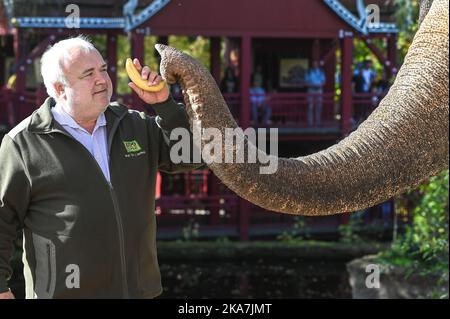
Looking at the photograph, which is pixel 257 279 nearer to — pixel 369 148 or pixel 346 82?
pixel 346 82

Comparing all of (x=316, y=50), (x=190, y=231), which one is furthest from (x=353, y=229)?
(x=316, y=50)

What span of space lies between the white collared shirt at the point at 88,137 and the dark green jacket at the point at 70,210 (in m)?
0.03

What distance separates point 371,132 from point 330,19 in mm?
16244

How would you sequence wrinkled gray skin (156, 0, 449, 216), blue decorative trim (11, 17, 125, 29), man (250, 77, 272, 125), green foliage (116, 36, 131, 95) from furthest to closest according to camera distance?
green foliage (116, 36, 131, 95)
man (250, 77, 272, 125)
blue decorative trim (11, 17, 125, 29)
wrinkled gray skin (156, 0, 449, 216)

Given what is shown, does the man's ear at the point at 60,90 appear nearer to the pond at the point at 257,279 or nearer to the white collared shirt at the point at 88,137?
the white collared shirt at the point at 88,137

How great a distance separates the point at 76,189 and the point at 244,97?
47.8 feet

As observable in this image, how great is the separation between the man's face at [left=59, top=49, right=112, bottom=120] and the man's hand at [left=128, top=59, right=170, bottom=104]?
0.53ft

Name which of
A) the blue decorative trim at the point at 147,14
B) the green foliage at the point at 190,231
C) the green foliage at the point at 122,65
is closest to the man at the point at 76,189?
the blue decorative trim at the point at 147,14

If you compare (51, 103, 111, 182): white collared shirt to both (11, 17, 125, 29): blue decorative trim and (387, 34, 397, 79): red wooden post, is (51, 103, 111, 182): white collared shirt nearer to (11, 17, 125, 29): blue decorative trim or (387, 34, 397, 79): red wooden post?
(11, 17, 125, 29): blue decorative trim

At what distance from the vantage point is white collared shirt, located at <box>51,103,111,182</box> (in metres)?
4.53

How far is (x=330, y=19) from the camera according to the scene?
19547 millimetres

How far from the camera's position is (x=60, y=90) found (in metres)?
4.56

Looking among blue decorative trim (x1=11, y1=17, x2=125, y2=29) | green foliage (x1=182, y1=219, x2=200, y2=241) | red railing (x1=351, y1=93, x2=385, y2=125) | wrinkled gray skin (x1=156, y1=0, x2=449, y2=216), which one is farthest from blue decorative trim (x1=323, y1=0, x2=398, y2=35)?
wrinkled gray skin (x1=156, y1=0, x2=449, y2=216)

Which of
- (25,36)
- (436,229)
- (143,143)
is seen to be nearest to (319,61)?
(25,36)
